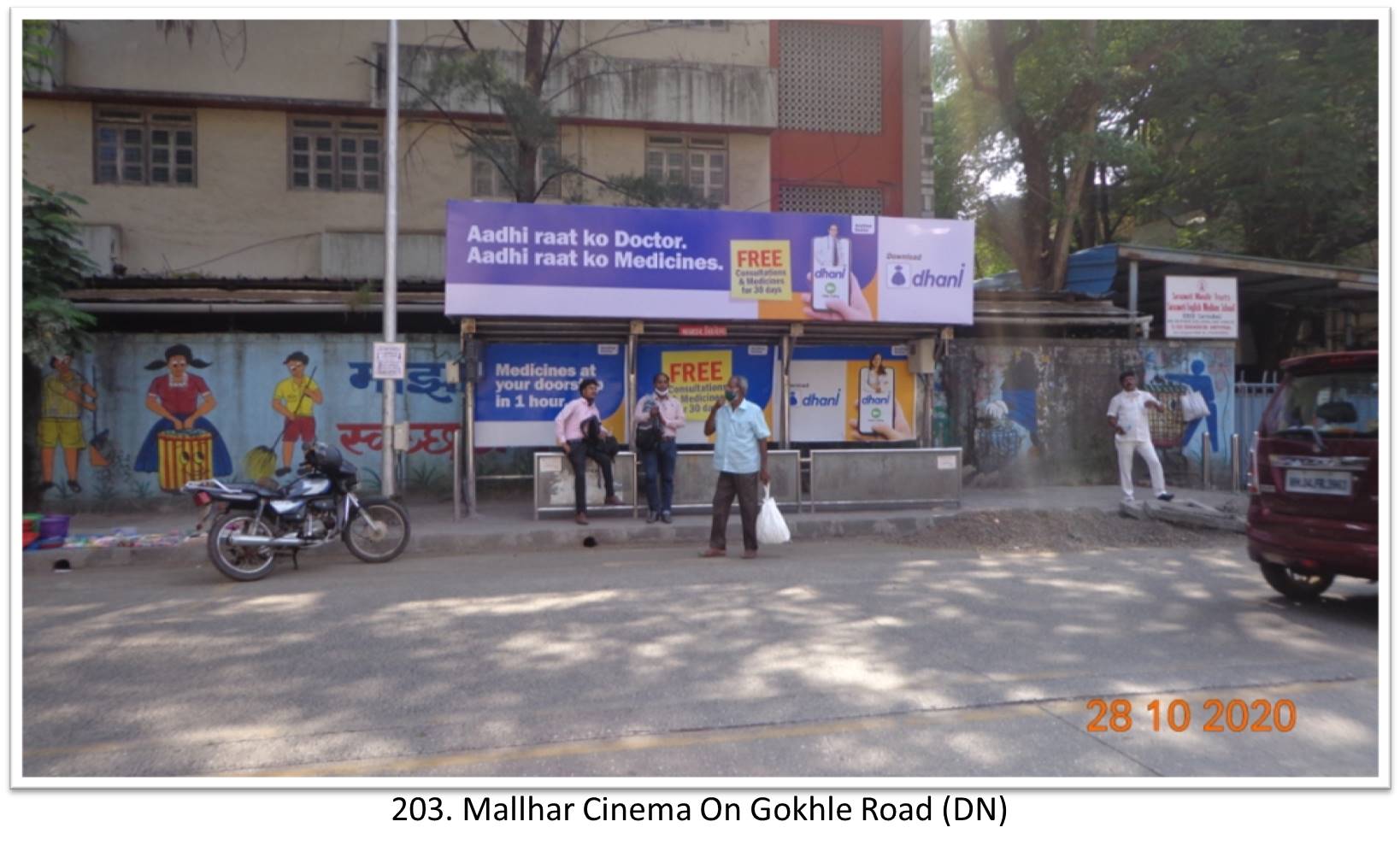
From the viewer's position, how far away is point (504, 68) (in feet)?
56.7

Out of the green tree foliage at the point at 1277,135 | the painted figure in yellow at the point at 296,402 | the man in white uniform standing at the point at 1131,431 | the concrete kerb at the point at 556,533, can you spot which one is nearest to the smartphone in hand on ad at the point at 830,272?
the concrete kerb at the point at 556,533

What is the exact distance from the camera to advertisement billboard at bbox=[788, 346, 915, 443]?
1377 centimetres

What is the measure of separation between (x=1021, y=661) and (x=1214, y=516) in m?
6.45

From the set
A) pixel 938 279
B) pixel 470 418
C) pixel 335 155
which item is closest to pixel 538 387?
pixel 470 418

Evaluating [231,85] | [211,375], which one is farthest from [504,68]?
[211,375]

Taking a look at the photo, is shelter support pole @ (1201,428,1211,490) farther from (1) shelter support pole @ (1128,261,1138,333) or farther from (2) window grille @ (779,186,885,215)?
(2) window grille @ (779,186,885,215)

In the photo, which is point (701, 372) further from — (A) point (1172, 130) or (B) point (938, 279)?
(A) point (1172, 130)

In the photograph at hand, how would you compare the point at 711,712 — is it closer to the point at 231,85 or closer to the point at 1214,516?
the point at 1214,516

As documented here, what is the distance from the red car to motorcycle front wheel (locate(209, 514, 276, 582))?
8.08 meters

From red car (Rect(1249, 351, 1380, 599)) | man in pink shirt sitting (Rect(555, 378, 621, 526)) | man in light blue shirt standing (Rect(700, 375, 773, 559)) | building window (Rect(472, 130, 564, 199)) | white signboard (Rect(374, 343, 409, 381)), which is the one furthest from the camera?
building window (Rect(472, 130, 564, 199))

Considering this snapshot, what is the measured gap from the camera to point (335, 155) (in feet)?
57.3

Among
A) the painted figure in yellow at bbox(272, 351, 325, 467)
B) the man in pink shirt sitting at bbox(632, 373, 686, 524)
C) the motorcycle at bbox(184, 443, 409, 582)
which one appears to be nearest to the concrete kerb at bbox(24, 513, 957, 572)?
the man in pink shirt sitting at bbox(632, 373, 686, 524)

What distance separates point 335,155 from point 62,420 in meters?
7.03
